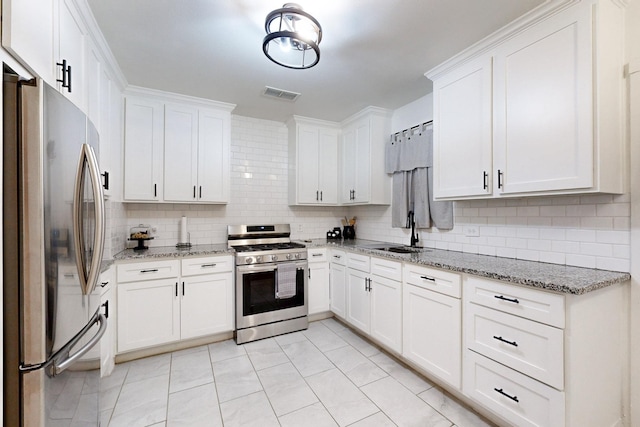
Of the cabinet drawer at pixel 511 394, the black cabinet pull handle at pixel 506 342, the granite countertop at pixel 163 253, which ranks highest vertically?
the granite countertop at pixel 163 253

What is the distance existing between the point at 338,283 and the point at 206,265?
1487mm

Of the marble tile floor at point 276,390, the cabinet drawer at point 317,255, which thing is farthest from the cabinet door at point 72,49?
the cabinet drawer at point 317,255

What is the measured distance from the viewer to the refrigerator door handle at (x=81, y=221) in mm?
1182

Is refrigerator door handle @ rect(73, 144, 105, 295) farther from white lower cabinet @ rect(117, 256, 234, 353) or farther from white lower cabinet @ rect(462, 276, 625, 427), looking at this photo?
white lower cabinet @ rect(462, 276, 625, 427)

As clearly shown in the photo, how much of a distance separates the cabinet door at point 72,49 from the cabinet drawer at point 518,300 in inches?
103

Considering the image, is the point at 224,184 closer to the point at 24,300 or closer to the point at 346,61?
the point at 346,61

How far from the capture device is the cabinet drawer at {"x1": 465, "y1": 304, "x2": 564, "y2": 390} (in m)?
1.40

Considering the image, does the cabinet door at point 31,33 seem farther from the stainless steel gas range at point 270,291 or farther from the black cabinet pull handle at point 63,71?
the stainless steel gas range at point 270,291

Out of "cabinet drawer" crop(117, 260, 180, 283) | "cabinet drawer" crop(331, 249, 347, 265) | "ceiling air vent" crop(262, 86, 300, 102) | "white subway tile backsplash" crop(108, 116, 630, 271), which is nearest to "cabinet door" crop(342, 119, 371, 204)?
"white subway tile backsplash" crop(108, 116, 630, 271)

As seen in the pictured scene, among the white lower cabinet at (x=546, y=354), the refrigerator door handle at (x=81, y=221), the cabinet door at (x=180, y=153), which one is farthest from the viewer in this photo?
the cabinet door at (x=180, y=153)

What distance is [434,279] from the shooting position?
2.07 m

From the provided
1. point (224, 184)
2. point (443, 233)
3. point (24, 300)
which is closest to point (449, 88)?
point (443, 233)

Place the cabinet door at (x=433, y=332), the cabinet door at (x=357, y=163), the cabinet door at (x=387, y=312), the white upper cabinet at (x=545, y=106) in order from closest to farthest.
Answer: the white upper cabinet at (x=545, y=106)
the cabinet door at (x=433, y=332)
the cabinet door at (x=387, y=312)
the cabinet door at (x=357, y=163)

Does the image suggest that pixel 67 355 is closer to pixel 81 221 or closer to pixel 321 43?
pixel 81 221
